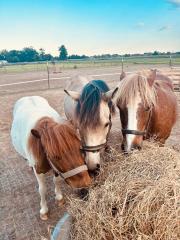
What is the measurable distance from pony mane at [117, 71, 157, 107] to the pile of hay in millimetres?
846

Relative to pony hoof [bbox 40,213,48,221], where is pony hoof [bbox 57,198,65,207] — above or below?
above

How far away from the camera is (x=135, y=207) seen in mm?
1503

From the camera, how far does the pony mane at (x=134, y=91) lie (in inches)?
101

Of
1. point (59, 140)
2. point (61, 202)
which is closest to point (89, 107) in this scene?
point (59, 140)

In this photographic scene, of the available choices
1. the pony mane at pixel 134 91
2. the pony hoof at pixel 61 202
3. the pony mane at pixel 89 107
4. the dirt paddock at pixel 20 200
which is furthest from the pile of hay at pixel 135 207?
the pony hoof at pixel 61 202

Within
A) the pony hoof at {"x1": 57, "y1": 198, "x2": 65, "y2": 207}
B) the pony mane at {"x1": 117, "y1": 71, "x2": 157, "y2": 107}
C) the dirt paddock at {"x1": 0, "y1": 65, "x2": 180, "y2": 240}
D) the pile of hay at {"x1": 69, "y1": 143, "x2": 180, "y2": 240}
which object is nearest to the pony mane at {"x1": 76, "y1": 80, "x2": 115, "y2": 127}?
the pony mane at {"x1": 117, "y1": 71, "x2": 157, "y2": 107}

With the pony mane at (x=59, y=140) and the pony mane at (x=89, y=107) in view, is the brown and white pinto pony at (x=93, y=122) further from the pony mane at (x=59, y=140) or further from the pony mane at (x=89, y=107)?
the pony mane at (x=59, y=140)

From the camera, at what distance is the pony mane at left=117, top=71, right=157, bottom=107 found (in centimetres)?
255

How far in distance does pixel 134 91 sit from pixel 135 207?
1338mm

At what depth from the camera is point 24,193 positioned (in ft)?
11.8

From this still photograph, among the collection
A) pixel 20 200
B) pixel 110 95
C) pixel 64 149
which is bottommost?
pixel 20 200

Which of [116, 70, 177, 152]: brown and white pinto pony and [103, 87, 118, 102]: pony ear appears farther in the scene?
[103, 87, 118, 102]: pony ear

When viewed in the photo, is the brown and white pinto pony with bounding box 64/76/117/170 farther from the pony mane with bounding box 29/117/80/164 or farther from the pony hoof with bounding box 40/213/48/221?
the pony hoof with bounding box 40/213/48/221

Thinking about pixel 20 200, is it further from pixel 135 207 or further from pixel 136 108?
pixel 135 207
